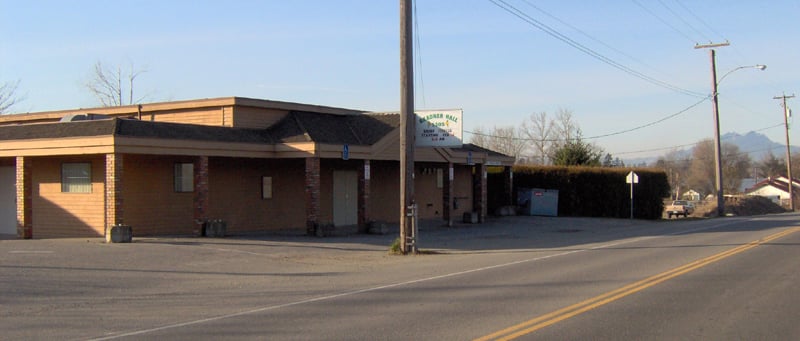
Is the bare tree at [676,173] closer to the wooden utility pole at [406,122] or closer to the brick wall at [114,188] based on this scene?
the wooden utility pole at [406,122]

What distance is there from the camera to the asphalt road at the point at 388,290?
357 inches

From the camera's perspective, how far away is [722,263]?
627 inches

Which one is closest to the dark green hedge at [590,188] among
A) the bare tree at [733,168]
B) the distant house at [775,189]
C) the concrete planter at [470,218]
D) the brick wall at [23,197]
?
the concrete planter at [470,218]

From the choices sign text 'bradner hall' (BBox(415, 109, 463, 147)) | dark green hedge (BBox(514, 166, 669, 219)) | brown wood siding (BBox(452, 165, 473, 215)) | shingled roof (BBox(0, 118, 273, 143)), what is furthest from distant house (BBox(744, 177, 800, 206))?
shingled roof (BBox(0, 118, 273, 143))

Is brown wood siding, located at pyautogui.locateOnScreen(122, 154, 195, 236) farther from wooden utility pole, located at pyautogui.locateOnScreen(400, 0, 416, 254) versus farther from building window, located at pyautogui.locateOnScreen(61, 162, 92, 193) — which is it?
wooden utility pole, located at pyautogui.locateOnScreen(400, 0, 416, 254)

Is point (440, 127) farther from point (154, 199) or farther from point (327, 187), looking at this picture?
point (154, 199)

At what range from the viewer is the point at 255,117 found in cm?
2578

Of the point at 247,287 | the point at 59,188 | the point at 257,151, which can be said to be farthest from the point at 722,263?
the point at 59,188

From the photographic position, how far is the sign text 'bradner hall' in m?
22.1

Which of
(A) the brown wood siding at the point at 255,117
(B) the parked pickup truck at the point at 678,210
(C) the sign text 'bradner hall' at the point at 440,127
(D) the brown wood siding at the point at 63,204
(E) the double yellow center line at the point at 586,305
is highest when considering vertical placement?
(A) the brown wood siding at the point at 255,117

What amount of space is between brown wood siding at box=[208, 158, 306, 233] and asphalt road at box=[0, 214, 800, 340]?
9.97 feet

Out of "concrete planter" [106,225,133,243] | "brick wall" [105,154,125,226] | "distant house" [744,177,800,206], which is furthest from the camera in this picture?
"distant house" [744,177,800,206]

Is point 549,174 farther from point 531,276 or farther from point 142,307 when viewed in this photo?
point 142,307

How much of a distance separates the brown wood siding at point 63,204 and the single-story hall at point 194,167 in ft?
0.12
